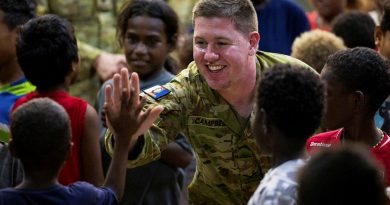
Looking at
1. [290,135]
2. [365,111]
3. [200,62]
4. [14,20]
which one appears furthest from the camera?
[14,20]

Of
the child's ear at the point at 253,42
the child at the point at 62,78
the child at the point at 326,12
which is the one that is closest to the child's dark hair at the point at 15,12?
the child at the point at 62,78

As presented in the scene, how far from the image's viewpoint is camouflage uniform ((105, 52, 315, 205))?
4.60m

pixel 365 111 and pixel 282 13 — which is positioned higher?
pixel 365 111

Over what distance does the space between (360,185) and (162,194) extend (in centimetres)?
257

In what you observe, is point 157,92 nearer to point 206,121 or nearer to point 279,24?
point 206,121

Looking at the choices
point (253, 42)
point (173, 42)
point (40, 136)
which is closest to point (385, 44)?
point (253, 42)

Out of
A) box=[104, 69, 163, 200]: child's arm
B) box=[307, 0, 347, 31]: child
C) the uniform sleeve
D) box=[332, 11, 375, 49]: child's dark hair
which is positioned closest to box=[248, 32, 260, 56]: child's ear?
the uniform sleeve

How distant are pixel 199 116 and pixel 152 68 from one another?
1043 mm

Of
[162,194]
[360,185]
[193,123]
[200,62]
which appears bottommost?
[162,194]

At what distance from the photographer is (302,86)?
355 centimetres

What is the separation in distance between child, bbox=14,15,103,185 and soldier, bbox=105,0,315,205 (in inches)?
12.1

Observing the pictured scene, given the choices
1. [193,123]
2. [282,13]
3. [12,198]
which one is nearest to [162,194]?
[193,123]

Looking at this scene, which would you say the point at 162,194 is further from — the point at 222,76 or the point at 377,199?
the point at 377,199

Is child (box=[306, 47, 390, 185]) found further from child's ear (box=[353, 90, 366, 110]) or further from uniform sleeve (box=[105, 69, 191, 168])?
uniform sleeve (box=[105, 69, 191, 168])
